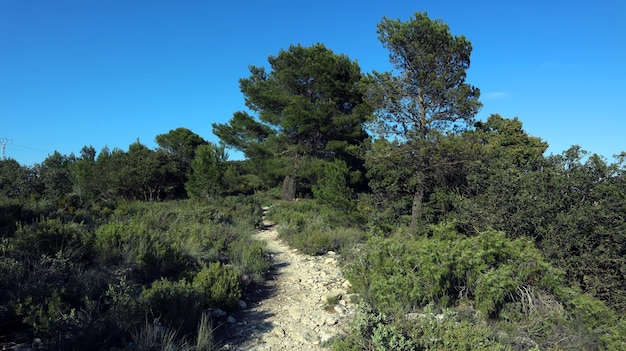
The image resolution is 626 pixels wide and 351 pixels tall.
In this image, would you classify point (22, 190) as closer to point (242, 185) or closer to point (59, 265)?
point (242, 185)

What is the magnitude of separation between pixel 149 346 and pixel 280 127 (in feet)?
55.1

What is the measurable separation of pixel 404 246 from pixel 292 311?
7.01ft

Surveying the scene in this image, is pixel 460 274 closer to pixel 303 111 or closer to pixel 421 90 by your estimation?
pixel 421 90

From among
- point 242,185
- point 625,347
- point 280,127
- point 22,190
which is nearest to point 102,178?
point 22,190

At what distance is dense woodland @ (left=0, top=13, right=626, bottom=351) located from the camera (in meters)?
3.89

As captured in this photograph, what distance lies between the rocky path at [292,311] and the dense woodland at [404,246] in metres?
0.35

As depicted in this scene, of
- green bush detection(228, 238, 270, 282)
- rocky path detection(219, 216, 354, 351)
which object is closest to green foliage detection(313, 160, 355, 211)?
rocky path detection(219, 216, 354, 351)

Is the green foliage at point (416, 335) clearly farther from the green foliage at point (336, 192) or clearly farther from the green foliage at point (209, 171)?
the green foliage at point (209, 171)

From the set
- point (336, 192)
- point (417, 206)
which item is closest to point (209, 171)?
point (336, 192)

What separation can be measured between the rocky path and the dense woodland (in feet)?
1.16

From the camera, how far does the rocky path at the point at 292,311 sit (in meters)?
4.38

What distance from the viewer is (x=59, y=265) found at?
4949mm

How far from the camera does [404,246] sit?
5.97 meters

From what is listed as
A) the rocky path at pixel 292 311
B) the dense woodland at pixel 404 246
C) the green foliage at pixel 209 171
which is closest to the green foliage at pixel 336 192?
the dense woodland at pixel 404 246
